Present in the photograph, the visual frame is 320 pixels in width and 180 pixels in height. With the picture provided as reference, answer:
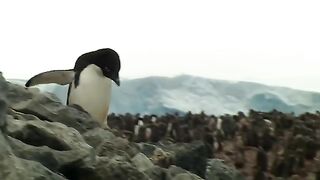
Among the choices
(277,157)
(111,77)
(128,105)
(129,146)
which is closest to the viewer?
(129,146)

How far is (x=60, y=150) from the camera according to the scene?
8.53ft

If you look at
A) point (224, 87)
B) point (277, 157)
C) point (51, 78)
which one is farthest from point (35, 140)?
point (224, 87)

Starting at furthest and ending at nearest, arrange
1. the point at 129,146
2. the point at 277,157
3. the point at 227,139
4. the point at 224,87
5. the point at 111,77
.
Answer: the point at 224,87, the point at 227,139, the point at 277,157, the point at 111,77, the point at 129,146

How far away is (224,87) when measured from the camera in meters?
17.6

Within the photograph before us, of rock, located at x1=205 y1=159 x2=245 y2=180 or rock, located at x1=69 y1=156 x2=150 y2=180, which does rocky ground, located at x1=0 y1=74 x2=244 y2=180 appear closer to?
rock, located at x1=69 y1=156 x2=150 y2=180

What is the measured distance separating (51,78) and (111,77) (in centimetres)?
72

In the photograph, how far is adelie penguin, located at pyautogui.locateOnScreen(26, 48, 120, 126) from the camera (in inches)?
187

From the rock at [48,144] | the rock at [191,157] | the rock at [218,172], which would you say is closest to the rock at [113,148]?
the rock at [48,144]

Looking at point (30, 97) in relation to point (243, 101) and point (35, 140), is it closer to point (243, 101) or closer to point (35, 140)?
point (35, 140)

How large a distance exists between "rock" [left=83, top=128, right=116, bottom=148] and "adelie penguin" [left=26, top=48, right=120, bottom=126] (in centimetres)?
138

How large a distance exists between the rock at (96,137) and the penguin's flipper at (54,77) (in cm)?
184

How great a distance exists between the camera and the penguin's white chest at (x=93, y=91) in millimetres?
4754

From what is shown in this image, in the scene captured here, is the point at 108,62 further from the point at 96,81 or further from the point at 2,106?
the point at 2,106

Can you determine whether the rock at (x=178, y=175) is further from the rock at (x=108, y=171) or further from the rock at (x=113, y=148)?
the rock at (x=108, y=171)
